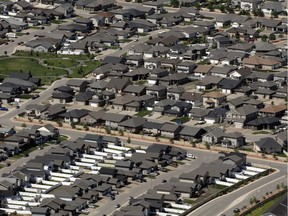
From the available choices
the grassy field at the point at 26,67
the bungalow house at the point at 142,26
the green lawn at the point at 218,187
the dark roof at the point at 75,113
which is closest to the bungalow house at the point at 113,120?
the dark roof at the point at 75,113

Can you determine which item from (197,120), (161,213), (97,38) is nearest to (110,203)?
(161,213)

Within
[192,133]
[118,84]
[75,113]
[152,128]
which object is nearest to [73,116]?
[75,113]

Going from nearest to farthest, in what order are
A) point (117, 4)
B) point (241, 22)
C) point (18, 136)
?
point (18, 136)
point (241, 22)
point (117, 4)

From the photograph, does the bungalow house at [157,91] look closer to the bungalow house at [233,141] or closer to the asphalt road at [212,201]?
the asphalt road at [212,201]

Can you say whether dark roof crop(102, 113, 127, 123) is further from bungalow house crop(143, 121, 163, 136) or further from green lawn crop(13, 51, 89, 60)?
green lawn crop(13, 51, 89, 60)

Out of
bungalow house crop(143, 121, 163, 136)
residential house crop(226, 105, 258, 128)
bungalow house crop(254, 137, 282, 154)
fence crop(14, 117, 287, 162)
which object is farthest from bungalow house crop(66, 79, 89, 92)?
bungalow house crop(254, 137, 282, 154)

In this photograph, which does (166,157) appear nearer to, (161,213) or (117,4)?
(161,213)

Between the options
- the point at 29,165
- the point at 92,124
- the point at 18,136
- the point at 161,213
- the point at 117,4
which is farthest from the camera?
the point at 117,4
